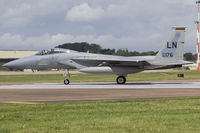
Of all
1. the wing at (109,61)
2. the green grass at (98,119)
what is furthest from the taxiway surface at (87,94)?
the wing at (109,61)

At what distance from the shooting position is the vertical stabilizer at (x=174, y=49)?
30.0 meters

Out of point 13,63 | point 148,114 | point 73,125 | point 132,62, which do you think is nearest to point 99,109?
point 148,114

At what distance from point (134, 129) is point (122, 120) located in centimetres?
135

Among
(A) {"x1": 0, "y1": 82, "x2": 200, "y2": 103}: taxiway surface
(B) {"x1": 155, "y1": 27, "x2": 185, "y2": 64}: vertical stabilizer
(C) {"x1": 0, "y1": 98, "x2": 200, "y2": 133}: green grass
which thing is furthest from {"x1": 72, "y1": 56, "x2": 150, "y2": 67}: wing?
(C) {"x1": 0, "y1": 98, "x2": 200, "y2": 133}: green grass

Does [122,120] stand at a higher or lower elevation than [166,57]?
lower

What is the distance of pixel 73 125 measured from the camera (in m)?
9.55

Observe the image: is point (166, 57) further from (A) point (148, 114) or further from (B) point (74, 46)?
(B) point (74, 46)

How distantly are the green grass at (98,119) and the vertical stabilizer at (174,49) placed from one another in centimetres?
1672

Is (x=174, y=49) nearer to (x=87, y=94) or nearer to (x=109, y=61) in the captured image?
(x=109, y=61)

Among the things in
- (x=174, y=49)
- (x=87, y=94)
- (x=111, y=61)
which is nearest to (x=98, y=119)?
(x=87, y=94)

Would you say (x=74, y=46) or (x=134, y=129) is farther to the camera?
(x=74, y=46)

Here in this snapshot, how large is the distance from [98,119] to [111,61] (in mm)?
19489

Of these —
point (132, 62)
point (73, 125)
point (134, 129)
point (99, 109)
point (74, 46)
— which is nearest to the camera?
point (134, 129)

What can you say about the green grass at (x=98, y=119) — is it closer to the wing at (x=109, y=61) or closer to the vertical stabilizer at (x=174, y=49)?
the wing at (x=109, y=61)
